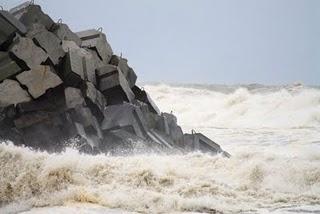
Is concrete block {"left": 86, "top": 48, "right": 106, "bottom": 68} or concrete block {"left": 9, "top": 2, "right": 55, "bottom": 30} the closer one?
concrete block {"left": 9, "top": 2, "right": 55, "bottom": 30}

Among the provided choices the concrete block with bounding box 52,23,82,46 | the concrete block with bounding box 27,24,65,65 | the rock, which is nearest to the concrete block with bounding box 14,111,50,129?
the concrete block with bounding box 27,24,65,65

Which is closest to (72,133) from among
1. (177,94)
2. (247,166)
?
(247,166)

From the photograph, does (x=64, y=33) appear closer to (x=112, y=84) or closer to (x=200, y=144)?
(x=112, y=84)

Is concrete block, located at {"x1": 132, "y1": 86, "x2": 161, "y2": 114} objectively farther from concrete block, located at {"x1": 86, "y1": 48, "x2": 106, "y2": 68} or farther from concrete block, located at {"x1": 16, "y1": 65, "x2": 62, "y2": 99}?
concrete block, located at {"x1": 16, "y1": 65, "x2": 62, "y2": 99}

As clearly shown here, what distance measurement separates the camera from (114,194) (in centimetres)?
764

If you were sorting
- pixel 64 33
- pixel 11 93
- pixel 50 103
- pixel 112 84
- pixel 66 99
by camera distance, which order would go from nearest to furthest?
1. pixel 11 93
2. pixel 66 99
3. pixel 50 103
4. pixel 112 84
5. pixel 64 33

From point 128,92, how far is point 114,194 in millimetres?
4786

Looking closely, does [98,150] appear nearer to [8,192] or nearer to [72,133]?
[72,133]

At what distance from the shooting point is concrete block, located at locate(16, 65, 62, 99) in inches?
400

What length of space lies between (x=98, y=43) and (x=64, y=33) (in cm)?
104

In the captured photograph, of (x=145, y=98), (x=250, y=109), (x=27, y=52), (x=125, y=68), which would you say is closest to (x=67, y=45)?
(x=27, y=52)

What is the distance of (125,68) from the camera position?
1312cm

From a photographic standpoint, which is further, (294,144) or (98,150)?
(294,144)

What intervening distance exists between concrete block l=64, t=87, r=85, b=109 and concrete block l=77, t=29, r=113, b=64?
7.38 feet
